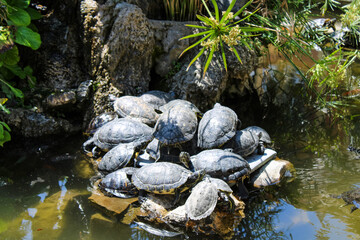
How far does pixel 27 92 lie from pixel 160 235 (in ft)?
11.3

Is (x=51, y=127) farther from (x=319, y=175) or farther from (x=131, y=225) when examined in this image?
(x=319, y=175)

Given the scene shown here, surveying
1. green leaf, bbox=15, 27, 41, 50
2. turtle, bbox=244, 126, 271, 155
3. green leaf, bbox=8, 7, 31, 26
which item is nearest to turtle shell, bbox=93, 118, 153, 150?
turtle, bbox=244, 126, 271, 155

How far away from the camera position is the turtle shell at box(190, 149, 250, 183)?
3.68m

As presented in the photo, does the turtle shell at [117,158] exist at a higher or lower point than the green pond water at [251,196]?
higher

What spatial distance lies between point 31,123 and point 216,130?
2.91 meters

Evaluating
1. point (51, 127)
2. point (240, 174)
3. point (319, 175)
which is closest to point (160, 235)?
point (240, 174)

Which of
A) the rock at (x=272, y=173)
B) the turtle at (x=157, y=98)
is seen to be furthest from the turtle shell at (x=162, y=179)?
the turtle at (x=157, y=98)

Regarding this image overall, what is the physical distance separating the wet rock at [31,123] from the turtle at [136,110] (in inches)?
41.5

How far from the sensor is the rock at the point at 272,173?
404 centimetres

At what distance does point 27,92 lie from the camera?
515cm

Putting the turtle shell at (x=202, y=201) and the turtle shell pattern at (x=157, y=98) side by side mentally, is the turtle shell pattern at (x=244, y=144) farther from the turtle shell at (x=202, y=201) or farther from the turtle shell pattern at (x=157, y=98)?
the turtle shell pattern at (x=157, y=98)

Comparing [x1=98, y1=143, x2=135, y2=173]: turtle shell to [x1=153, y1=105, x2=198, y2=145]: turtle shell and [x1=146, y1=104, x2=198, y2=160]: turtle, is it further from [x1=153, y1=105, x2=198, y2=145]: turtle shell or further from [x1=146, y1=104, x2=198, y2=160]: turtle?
[x1=153, y1=105, x2=198, y2=145]: turtle shell

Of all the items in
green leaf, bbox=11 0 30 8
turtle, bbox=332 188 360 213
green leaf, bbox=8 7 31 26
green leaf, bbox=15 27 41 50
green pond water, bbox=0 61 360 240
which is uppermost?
green leaf, bbox=11 0 30 8

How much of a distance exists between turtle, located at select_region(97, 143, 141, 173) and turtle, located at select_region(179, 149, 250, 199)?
27.5 inches
